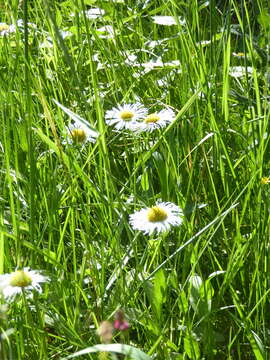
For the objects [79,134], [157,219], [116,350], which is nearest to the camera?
[116,350]

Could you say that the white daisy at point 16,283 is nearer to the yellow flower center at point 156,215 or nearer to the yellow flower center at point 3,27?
the yellow flower center at point 156,215

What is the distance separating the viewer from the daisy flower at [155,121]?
112 centimetres

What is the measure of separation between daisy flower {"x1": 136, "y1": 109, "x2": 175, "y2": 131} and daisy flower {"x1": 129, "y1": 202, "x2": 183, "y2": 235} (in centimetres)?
21

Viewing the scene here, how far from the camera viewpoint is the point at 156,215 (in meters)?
0.93

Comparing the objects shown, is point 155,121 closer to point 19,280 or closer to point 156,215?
point 156,215

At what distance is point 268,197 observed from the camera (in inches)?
38.1

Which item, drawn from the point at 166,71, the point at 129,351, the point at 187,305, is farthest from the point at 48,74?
the point at 129,351

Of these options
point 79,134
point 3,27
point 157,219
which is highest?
point 3,27

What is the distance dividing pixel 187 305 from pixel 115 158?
0.47 meters

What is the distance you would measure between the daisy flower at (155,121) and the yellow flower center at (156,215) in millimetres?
212

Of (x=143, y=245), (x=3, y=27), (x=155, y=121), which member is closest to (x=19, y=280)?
(x=143, y=245)

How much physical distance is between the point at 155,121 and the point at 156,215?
10.0 inches

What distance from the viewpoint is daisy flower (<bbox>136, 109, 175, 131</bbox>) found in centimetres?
112

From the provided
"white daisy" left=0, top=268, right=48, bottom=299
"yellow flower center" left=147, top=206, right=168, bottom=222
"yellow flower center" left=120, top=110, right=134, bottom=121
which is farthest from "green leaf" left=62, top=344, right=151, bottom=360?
"yellow flower center" left=120, top=110, right=134, bottom=121
